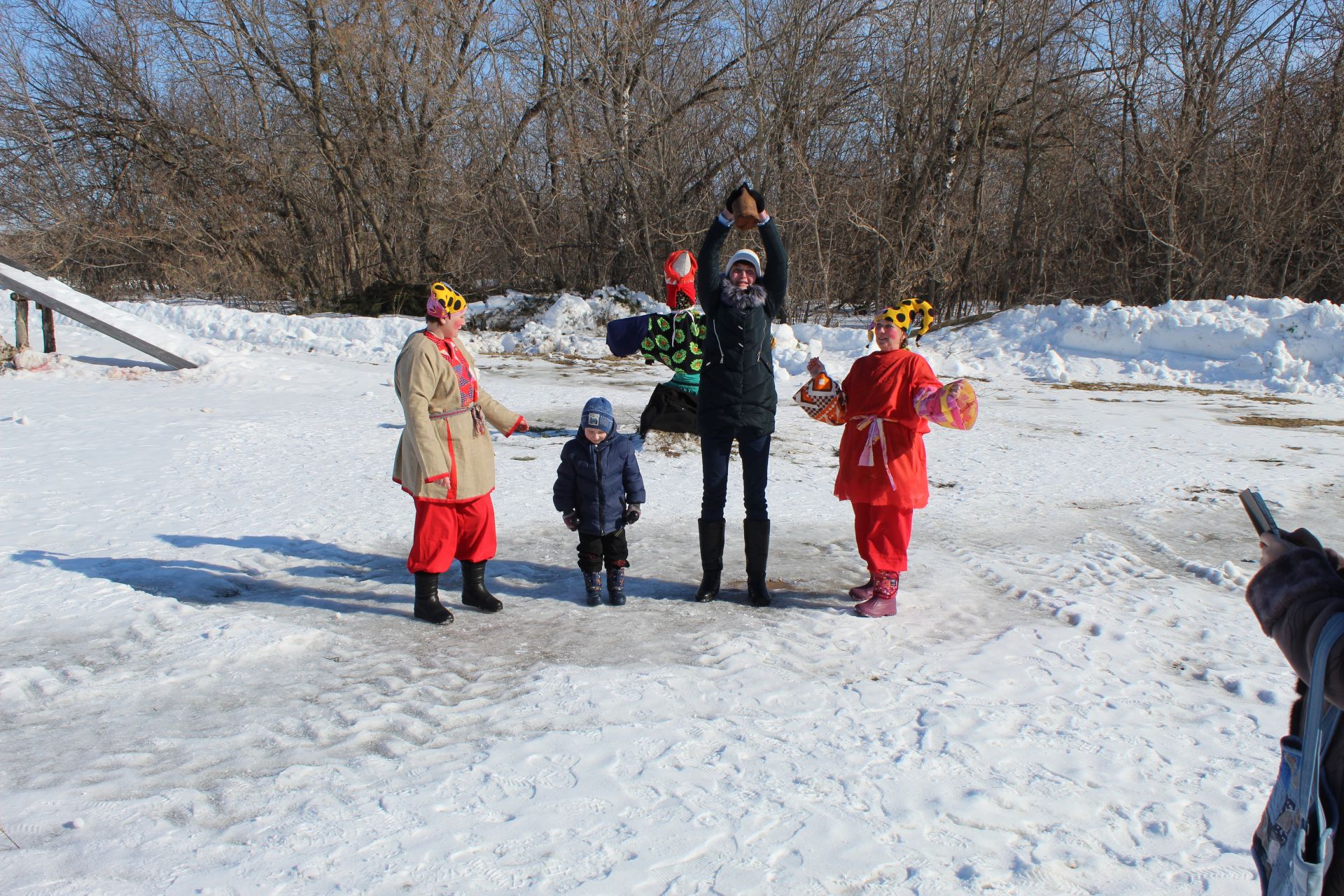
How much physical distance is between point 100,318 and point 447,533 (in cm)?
842

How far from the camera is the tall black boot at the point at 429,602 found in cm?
453

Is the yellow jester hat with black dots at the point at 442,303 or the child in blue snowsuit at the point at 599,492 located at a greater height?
the yellow jester hat with black dots at the point at 442,303

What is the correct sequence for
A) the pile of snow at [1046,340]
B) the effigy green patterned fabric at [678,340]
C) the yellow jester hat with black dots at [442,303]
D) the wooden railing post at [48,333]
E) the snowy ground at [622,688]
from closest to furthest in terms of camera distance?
the snowy ground at [622,688] < the yellow jester hat with black dots at [442,303] < the effigy green patterned fabric at [678,340] < the wooden railing post at [48,333] < the pile of snow at [1046,340]

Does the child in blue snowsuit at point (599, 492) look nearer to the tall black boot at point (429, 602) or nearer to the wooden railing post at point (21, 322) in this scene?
the tall black boot at point (429, 602)

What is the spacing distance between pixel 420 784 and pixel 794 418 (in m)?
7.48

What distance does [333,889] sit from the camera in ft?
8.14

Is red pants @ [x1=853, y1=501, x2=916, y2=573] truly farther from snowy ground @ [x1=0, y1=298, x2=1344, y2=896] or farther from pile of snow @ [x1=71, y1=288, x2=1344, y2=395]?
pile of snow @ [x1=71, y1=288, x2=1344, y2=395]

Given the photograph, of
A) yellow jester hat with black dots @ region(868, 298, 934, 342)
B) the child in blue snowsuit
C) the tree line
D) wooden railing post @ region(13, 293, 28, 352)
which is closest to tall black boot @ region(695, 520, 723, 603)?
the child in blue snowsuit

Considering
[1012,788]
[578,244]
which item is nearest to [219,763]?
[1012,788]

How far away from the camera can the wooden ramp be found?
10.5 m

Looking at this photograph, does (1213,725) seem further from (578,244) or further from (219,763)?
(578,244)

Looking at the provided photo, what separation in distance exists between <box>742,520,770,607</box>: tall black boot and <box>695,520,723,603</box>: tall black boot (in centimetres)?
15

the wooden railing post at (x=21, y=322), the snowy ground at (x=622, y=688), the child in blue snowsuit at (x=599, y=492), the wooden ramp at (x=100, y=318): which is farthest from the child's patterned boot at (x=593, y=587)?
the wooden railing post at (x=21, y=322)

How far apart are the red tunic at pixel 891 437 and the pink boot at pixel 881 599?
1.26ft
